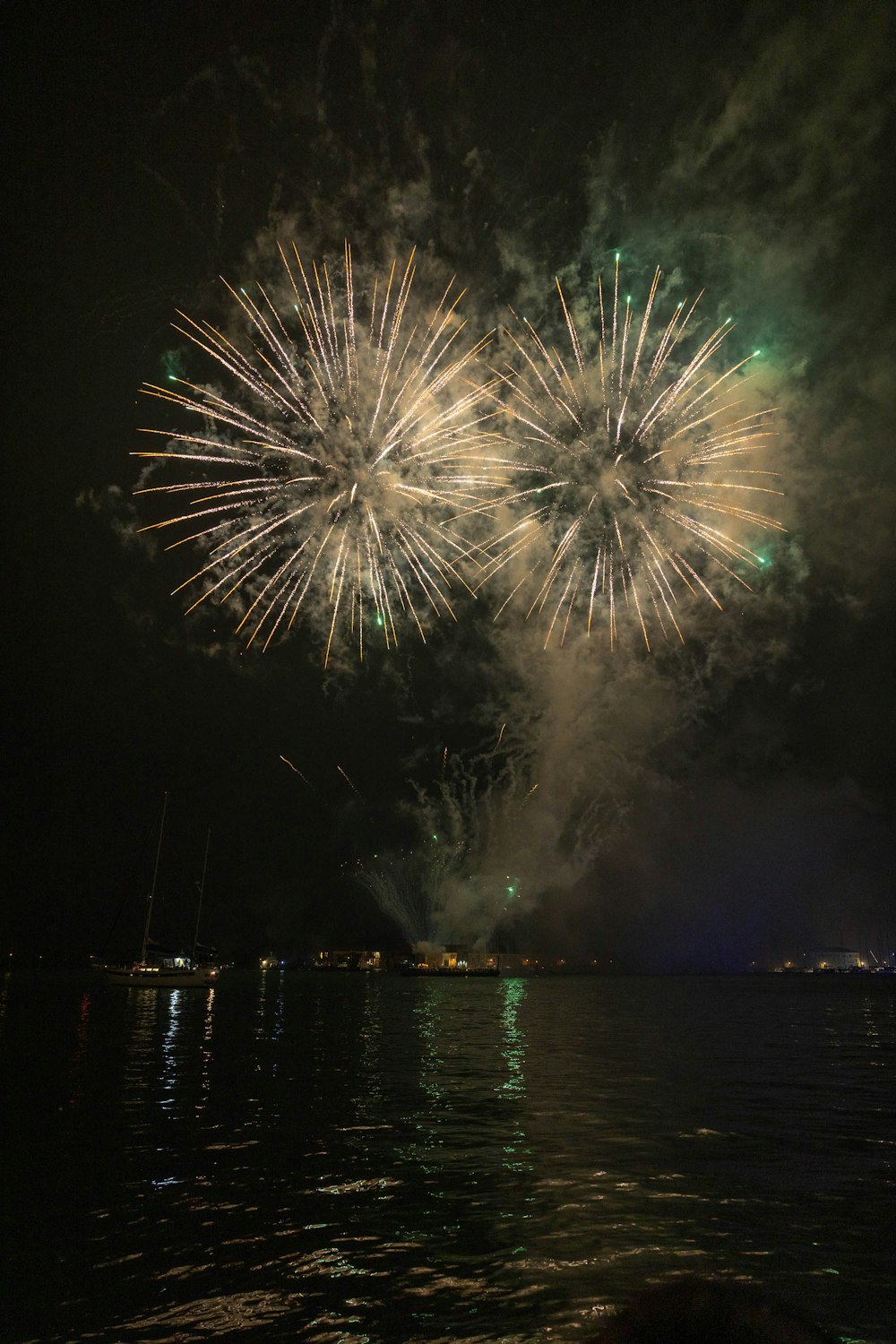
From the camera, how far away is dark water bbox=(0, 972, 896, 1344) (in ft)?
34.4

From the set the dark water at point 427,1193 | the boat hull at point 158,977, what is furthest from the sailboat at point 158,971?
the dark water at point 427,1193

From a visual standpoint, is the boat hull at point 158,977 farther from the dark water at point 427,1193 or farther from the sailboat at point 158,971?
the dark water at point 427,1193

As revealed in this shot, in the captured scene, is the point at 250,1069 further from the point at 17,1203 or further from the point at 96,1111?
the point at 17,1203

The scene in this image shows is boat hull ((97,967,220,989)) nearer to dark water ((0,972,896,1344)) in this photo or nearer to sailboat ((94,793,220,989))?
sailboat ((94,793,220,989))

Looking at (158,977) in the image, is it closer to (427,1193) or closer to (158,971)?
(158,971)

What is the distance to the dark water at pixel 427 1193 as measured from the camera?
10.5m

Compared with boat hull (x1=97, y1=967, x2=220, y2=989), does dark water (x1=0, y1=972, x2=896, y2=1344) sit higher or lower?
lower

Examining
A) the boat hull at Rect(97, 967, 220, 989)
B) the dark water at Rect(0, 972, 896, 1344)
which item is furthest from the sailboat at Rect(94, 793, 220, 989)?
the dark water at Rect(0, 972, 896, 1344)

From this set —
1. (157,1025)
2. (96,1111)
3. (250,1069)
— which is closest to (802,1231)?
(96,1111)

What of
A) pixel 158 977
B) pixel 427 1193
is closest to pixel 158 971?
pixel 158 977

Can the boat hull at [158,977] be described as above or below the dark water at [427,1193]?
above

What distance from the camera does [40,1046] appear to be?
4338 cm

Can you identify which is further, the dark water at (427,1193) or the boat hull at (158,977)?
the boat hull at (158,977)

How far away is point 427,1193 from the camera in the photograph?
50.5 feet
